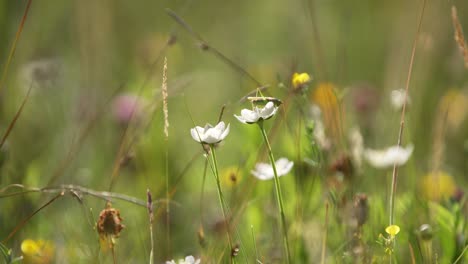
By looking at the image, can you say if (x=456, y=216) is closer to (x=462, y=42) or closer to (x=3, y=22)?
(x=462, y=42)

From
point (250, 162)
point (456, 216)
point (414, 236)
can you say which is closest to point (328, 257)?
point (414, 236)

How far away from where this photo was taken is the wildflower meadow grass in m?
1.40

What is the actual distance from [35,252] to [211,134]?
520mm

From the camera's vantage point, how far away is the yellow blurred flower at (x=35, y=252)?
1.41 m

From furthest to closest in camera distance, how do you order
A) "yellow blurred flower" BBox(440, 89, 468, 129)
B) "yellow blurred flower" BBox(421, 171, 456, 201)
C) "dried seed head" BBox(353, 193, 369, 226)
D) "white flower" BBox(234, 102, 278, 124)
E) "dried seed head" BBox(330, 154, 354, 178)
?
"yellow blurred flower" BBox(440, 89, 468, 129)
"yellow blurred flower" BBox(421, 171, 456, 201)
"dried seed head" BBox(330, 154, 354, 178)
"dried seed head" BBox(353, 193, 369, 226)
"white flower" BBox(234, 102, 278, 124)

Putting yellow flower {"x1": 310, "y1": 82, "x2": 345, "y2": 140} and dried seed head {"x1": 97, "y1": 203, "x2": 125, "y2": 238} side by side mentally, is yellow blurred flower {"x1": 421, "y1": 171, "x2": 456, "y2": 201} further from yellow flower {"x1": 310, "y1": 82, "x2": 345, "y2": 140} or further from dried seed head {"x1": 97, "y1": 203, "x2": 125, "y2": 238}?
dried seed head {"x1": 97, "y1": 203, "x2": 125, "y2": 238}

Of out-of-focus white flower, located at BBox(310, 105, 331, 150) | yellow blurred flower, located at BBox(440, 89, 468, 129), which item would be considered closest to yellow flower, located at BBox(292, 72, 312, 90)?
out-of-focus white flower, located at BBox(310, 105, 331, 150)

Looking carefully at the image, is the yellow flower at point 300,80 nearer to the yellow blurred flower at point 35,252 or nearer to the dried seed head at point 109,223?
the dried seed head at point 109,223

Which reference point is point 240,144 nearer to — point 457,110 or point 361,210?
→ point 457,110

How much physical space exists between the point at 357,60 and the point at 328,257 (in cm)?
226

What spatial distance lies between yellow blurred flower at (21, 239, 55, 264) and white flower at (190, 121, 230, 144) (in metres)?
0.42

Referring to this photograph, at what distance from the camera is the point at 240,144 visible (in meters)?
2.71

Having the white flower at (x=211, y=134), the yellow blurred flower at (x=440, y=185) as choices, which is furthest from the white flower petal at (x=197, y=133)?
the yellow blurred flower at (x=440, y=185)

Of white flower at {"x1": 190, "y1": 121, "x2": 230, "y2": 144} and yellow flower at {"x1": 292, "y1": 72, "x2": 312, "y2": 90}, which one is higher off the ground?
yellow flower at {"x1": 292, "y1": 72, "x2": 312, "y2": 90}
